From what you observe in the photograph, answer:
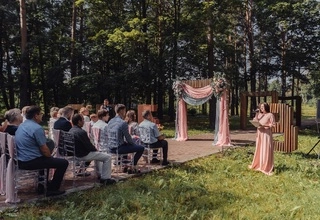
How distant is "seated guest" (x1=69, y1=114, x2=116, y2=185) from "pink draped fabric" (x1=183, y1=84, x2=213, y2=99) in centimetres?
825

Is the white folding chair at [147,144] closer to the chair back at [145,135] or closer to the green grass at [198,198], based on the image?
the chair back at [145,135]

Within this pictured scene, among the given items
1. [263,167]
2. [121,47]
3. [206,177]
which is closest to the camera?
[206,177]

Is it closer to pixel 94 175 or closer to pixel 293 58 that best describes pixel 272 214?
Answer: pixel 94 175

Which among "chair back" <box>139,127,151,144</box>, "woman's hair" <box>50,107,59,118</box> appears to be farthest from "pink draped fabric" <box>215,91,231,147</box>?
"woman's hair" <box>50,107,59,118</box>

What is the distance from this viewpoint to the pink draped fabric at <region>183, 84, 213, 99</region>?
14.3 meters

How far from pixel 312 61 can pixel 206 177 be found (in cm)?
2297

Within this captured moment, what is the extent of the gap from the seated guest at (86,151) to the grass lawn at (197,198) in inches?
13.9

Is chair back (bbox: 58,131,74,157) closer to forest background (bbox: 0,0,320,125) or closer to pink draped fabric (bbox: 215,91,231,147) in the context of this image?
pink draped fabric (bbox: 215,91,231,147)

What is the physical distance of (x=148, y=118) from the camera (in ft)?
28.2

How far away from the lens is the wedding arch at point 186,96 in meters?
14.6

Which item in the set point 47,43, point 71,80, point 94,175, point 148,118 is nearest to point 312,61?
point 71,80

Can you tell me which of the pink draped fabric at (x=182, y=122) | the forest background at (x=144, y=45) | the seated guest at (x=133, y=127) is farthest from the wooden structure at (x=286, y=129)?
the forest background at (x=144, y=45)

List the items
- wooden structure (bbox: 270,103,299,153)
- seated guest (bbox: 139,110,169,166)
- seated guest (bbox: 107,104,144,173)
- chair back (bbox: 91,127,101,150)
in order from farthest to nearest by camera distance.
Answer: wooden structure (bbox: 270,103,299,153)
seated guest (bbox: 139,110,169,166)
chair back (bbox: 91,127,101,150)
seated guest (bbox: 107,104,144,173)

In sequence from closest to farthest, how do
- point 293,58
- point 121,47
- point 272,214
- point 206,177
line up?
1. point 272,214
2. point 206,177
3. point 121,47
4. point 293,58
